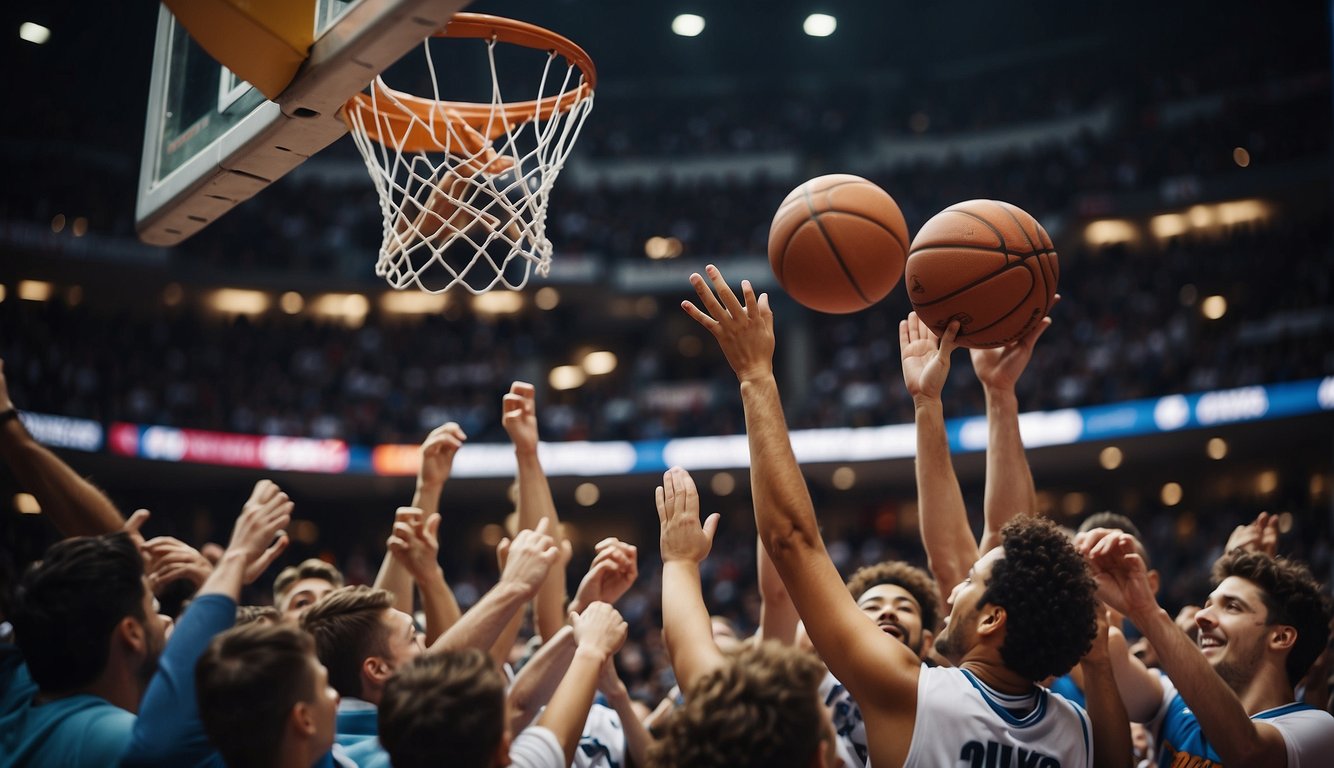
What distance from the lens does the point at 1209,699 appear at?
254 centimetres

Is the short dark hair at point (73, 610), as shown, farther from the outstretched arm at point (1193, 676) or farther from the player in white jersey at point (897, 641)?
the outstretched arm at point (1193, 676)

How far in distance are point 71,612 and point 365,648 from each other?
2.24ft

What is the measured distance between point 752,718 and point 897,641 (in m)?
0.56

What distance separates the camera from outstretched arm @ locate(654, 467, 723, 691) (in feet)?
7.58

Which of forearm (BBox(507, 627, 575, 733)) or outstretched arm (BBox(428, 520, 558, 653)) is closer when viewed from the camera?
outstretched arm (BBox(428, 520, 558, 653))

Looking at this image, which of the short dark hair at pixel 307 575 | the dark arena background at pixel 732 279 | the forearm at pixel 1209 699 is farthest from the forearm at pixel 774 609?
the dark arena background at pixel 732 279

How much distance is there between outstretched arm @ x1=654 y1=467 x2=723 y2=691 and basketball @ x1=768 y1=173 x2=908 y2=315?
1.03 m

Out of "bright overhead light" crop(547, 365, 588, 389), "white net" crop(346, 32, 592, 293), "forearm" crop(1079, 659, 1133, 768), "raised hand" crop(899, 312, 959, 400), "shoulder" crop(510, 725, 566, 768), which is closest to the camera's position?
"shoulder" crop(510, 725, 566, 768)

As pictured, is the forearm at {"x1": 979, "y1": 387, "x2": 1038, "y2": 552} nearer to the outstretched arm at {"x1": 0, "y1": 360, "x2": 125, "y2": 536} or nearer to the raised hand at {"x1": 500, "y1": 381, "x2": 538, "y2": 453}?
the raised hand at {"x1": 500, "y1": 381, "x2": 538, "y2": 453}

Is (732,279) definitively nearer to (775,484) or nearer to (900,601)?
(900,601)

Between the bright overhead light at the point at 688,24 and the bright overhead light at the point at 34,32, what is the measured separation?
10.1 metres

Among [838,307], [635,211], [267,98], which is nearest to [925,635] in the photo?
[838,307]

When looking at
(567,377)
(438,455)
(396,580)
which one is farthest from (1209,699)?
(567,377)

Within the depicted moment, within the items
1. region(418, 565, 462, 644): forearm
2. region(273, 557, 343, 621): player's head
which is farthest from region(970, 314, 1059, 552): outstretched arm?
region(273, 557, 343, 621): player's head
